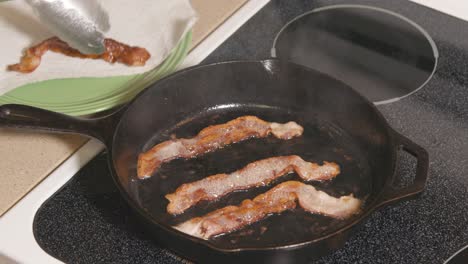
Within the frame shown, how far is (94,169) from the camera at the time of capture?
3.17 feet

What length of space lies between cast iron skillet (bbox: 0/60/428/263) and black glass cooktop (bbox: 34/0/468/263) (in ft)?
0.14

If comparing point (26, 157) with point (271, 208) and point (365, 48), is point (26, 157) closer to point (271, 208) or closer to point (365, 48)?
point (271, 208)

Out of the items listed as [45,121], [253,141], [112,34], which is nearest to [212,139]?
[253,141]

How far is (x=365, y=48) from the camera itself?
120 centimetres

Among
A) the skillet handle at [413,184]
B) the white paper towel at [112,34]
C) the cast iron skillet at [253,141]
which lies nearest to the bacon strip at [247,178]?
the cast iron skillet at [253,141]

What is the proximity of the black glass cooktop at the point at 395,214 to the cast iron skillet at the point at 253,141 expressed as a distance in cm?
4

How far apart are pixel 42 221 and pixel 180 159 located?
211 millimetres

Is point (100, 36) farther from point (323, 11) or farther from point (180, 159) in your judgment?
point (323, 11)

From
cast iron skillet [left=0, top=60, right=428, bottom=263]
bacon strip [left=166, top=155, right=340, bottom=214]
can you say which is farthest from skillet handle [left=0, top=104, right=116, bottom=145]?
bacon strip [left=166, top=155, right=340, bottom=214]

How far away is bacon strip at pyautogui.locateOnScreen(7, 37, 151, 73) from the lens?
1141mm

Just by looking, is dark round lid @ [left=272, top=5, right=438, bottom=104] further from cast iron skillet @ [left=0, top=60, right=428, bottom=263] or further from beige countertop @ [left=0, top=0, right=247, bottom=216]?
beige countertop @ [left=0, top=0, right=247, bottom=216]

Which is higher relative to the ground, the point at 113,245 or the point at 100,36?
the point at 100,36

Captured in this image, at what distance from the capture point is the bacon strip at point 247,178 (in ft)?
2.92

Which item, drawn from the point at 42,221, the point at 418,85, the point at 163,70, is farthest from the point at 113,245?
the point at 418,85
